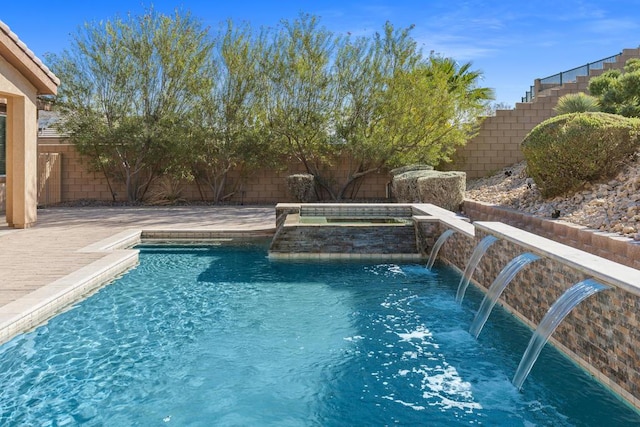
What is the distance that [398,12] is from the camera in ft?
51.8

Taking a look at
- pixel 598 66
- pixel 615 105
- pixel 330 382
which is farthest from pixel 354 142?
pixel 330 382

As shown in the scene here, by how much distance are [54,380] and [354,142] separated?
43.9 feet

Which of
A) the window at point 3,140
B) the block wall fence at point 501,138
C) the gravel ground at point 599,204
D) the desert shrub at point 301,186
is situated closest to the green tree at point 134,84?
the window at point 3,140

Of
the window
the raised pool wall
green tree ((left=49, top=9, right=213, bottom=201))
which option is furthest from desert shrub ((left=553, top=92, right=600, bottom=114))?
the window

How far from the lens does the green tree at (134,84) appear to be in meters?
15.6

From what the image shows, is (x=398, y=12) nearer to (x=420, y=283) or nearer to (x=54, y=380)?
(x=420, y=283)

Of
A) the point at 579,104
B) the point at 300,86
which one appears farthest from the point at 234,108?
the point at 579,104

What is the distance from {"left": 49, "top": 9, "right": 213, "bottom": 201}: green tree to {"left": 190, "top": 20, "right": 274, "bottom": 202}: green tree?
1.38 feet

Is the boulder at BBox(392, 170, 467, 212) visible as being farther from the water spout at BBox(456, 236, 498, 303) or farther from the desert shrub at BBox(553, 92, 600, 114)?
the water spout at BBox(456, 236, 498, 303)

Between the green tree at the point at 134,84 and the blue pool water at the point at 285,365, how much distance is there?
1045cm

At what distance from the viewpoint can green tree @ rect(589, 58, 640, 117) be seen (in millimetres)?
12844

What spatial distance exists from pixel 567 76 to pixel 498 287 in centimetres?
1821

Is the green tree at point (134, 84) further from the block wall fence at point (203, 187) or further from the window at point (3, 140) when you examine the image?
the window at point (3, 140)

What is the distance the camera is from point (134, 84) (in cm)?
1600
